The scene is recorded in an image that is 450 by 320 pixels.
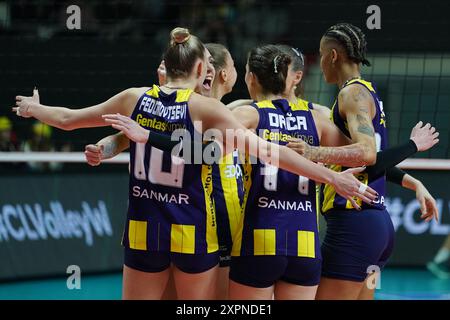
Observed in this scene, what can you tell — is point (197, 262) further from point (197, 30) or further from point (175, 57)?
point (197, 30)

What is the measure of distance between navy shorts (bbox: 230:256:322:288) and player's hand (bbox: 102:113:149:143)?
806 millimetres

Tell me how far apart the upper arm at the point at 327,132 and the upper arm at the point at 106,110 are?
929mm

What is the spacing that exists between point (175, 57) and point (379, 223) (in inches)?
58.1

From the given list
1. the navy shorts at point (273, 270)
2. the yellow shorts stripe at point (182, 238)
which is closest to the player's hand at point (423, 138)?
the navy shorts at point (273, 270)

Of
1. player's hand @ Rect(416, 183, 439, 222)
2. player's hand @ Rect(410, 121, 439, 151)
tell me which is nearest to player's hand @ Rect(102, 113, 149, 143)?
player's hand @ Rect(410, 121, 439, 151)

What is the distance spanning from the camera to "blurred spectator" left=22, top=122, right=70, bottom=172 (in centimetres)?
980

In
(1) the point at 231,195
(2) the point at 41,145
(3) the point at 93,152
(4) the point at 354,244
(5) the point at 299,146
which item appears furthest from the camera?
(2) the point at 41,145

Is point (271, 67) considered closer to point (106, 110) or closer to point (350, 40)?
point (350, 40)

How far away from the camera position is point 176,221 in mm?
3953

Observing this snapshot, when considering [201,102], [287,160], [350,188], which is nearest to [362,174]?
[350,188]

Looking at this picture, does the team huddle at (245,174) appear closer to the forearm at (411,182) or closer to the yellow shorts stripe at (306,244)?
the yellow shorts stripe at (306,244)

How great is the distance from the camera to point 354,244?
436 centimetres

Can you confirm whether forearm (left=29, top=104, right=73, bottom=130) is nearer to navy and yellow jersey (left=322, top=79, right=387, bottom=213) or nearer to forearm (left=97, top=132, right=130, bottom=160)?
forearm (left=97, top=132, right=130, bottom=160)

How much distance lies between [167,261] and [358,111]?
1295 millimetres
